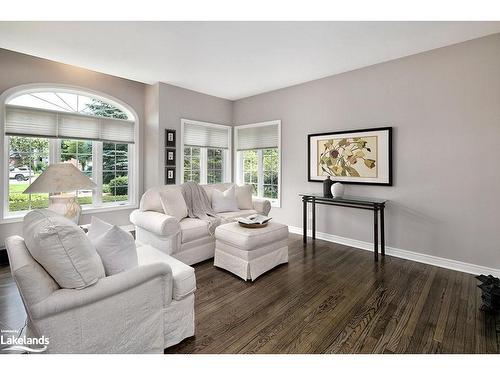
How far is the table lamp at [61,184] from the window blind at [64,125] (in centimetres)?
196

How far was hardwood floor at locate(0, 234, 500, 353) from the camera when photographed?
1694mm

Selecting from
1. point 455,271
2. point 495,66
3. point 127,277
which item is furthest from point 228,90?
point 455,271

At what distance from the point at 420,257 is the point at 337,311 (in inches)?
74.6

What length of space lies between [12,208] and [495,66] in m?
6.34

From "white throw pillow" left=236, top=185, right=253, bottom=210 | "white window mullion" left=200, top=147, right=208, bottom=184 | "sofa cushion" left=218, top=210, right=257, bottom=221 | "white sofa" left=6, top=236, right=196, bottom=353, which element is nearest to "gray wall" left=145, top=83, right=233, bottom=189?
"white window mullion" left=200, top=147, right=208, bottom=184

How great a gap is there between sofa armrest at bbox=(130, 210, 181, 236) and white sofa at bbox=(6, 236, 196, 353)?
3.80ft

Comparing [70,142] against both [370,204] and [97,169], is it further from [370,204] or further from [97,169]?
[370,204]

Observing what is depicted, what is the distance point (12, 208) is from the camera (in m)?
3.54

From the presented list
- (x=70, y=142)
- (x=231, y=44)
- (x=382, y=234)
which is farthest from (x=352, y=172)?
(x=70, y=142)

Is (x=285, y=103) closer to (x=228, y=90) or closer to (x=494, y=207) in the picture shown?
(x=228, y=90)

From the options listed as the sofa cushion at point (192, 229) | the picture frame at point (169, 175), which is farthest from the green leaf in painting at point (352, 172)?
the picture frame at point (169, 175)

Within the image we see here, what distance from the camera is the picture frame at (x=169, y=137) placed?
4555 millimetres

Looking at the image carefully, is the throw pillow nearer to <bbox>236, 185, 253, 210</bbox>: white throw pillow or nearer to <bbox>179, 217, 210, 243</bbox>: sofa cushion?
<bbox>179, 217, 210, 243</bbox>: sofa cushion

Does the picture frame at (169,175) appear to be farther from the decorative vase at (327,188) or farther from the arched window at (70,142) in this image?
the decorative vase at (327,188)
